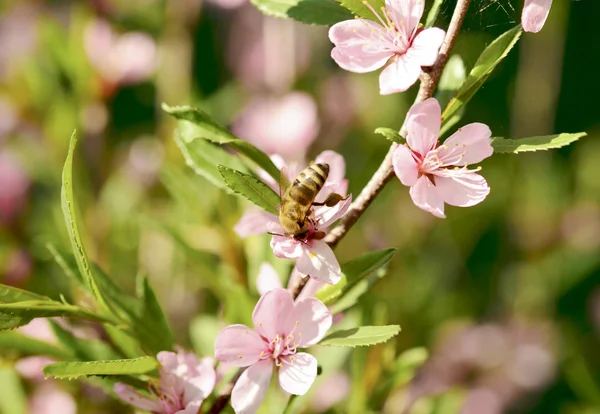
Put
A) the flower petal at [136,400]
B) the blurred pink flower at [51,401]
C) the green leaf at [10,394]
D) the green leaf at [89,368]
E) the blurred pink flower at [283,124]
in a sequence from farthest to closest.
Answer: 1. the blurred pink flower at [283,124]
2. the blurred pink flower at [51,401]
3. the green leaf at [10,394]
4. the flower petal at [136,400]
5. the green leaf at [89,368]

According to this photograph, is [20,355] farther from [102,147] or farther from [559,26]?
[559,26]

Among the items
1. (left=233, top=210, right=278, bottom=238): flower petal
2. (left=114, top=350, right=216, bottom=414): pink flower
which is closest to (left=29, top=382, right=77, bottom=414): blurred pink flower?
(left=114, top=350, right=216, bottom=414): pink flower

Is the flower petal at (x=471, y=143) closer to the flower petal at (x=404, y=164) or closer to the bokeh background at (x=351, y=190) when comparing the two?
the flower petal at (x=404, y=164)

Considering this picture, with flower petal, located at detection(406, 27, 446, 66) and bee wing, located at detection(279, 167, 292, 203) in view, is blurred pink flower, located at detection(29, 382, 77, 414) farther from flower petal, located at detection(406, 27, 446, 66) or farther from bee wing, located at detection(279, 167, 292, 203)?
flower petal, located at detection(406, 27, 446, 66)

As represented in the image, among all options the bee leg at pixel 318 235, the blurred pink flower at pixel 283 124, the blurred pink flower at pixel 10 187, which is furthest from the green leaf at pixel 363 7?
the blurred pink flower at pixel 10 187

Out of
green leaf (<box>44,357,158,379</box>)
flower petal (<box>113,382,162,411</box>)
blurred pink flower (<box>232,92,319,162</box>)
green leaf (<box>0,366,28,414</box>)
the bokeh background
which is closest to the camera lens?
green leaf (<box>44,357,158,379</box>)

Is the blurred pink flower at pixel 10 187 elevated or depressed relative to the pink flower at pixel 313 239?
depressed

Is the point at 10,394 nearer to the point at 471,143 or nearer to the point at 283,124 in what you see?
the point at 471,143
